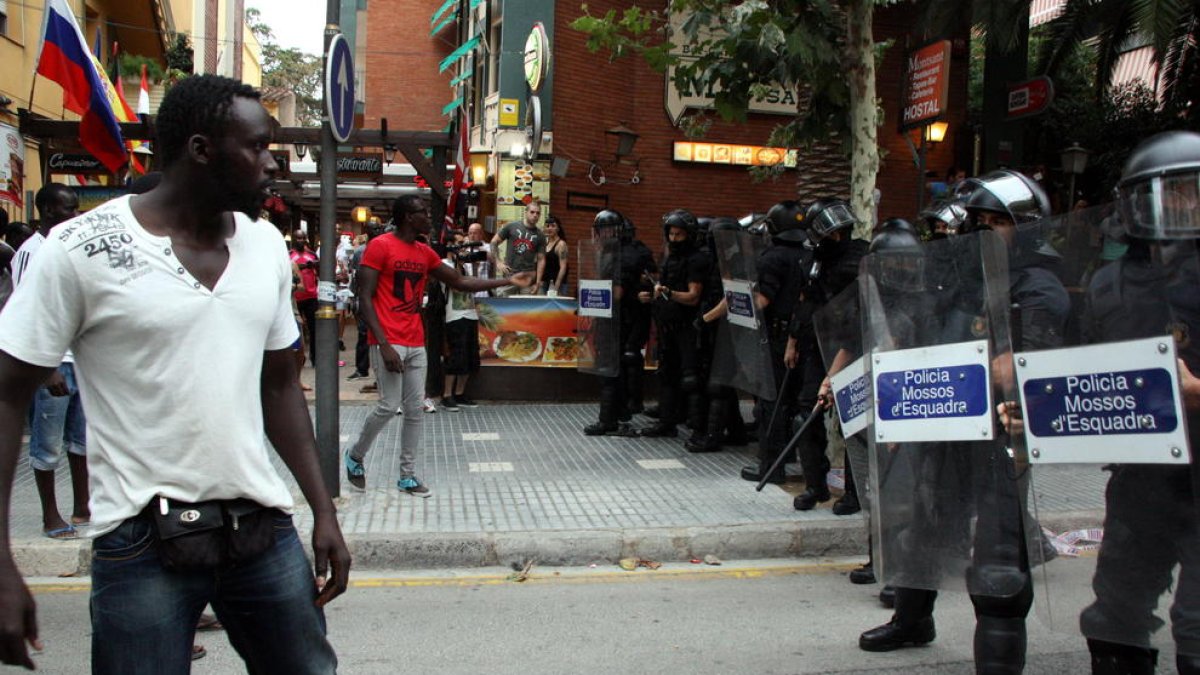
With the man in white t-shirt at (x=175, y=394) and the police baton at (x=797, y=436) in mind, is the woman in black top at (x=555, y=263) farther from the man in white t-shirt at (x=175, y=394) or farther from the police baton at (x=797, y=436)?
the man in white t-shirt at (x=175, y=394)

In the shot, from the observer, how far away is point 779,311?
722 cm

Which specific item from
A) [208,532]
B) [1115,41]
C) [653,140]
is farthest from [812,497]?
[1115,41]

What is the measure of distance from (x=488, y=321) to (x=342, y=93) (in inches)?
175

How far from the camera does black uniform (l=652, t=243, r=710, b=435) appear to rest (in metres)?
8.23

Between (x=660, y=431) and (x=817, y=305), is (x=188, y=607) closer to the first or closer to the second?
(x=817, y=305)

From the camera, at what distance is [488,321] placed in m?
10.4

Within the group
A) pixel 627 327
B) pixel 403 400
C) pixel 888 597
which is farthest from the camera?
pixel 627 327

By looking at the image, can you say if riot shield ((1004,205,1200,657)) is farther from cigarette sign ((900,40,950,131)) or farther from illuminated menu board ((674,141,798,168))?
illuminated menu board ((674,141,798,168))

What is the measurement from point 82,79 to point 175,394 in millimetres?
8015

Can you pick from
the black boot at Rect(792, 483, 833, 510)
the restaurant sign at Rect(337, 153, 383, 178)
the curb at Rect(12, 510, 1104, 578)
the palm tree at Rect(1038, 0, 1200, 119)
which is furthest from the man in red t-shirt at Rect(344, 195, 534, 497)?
the restaurant sign at Rect(337, 153, 383, 178)

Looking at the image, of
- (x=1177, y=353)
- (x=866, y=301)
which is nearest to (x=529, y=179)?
(x=866, y=301)

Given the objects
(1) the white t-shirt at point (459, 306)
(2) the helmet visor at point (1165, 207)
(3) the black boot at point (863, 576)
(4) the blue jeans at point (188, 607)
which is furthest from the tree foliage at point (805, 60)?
(4) the blue jeans at point (188, 607)

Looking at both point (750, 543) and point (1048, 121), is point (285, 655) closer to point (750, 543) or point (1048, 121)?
point (750, 543)

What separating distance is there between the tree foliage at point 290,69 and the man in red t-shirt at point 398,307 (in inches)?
1754
